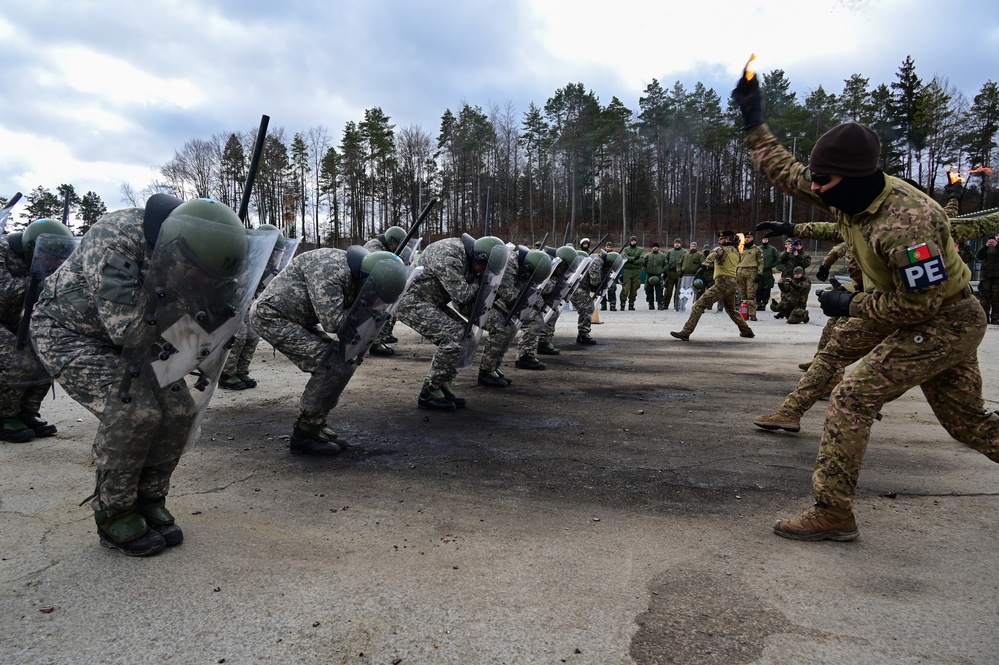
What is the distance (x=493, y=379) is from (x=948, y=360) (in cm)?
491

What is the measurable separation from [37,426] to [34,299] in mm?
1152

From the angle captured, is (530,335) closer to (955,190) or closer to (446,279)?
(446,279)

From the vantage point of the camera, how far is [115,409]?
9.17ft

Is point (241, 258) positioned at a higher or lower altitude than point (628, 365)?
higher

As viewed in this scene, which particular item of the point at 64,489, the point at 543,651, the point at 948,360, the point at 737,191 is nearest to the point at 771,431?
the point at 948,360

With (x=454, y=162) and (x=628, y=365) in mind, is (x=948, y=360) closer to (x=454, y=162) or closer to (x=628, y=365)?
(x=628, y=365)

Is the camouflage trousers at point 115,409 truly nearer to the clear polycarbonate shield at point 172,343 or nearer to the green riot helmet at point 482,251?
the clear polycarbonate shield at point 172,343

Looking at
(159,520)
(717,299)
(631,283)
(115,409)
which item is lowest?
(159,520)

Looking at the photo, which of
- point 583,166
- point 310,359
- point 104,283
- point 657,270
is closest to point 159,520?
point 104,283

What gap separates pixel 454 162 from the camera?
159 feet

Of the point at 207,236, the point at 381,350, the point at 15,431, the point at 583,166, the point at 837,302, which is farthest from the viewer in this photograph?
the point at 583,166

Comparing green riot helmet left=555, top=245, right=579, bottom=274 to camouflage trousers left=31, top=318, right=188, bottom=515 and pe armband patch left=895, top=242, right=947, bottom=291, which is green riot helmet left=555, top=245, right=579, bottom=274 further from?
camouflage trousers left=31, top=318, right=188, bottom=515

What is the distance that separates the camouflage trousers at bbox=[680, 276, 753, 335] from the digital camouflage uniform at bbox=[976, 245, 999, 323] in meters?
6.23

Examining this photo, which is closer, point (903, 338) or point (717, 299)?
point (903, 338)
